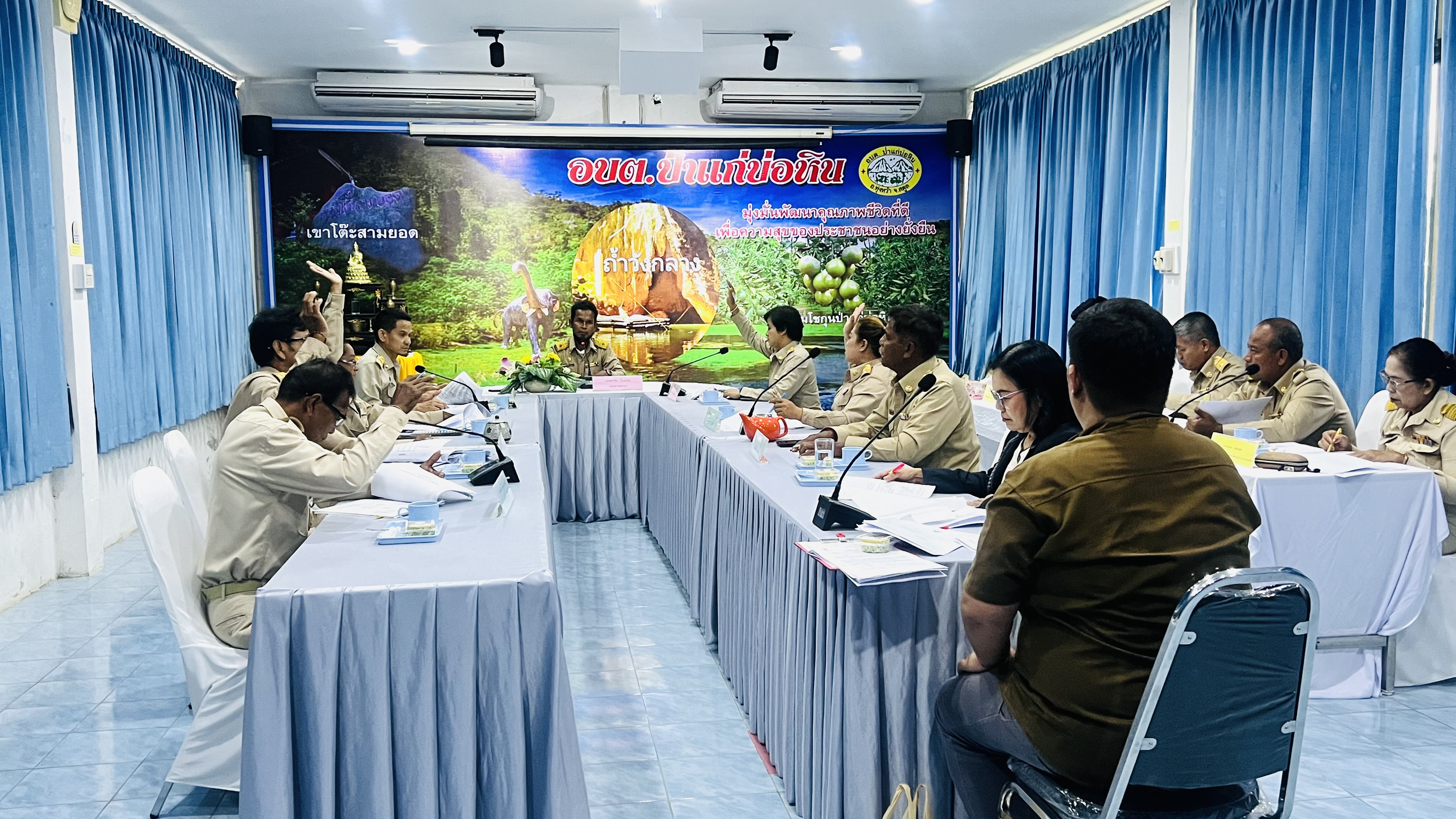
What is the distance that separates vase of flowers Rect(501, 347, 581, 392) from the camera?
19.9ft

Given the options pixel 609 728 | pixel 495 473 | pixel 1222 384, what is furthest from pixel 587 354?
pixel 609 728

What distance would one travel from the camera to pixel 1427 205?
4.21 metres

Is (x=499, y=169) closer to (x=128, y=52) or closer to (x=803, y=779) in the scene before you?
(x=128, y=52)

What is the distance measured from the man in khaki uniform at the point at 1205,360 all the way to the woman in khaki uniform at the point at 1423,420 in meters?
0.85

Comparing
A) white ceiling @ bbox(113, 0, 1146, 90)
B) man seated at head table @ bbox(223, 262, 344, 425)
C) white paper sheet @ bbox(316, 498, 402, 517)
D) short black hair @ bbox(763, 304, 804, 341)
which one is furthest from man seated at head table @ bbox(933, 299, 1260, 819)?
white ceiling @ bbox(113, 0, 1146, 90)

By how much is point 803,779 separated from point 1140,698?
1.07 meters

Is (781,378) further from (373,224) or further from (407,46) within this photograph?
(373,224)

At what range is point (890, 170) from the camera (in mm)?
8516

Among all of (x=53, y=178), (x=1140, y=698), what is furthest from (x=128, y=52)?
(x=1140, y=698)

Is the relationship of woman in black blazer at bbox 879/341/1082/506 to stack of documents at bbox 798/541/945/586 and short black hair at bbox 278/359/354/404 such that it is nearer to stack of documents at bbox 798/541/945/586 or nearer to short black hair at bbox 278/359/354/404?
stack of documents at bbox 798/541/945/586

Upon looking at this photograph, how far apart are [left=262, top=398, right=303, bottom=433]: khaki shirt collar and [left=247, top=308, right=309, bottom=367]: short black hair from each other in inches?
47.9

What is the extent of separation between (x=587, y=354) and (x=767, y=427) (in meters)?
3.07

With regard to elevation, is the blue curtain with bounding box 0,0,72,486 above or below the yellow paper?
above

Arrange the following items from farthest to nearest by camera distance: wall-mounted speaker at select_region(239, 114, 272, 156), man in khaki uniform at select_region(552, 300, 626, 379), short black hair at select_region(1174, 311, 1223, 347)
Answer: wall-mounted speaker at select_region(239, 114, 272, 156)
man in khaki uniform at select_region(552, 300, 626, 379)
short black hair at select_region(1174, 311, 1223, 347)
